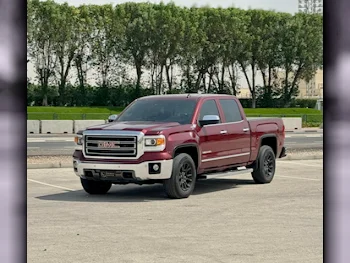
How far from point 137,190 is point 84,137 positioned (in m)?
1.83

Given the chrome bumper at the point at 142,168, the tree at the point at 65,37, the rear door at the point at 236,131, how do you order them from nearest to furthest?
1. the chrome bumper at the point at 142,168
2. the rear door at the point at 236,131
3. the tree at the point at 65,37

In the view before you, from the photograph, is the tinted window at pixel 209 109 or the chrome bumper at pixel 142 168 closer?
the chrome bumper at pixel 142 168

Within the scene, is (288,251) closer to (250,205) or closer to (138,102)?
(250,205)

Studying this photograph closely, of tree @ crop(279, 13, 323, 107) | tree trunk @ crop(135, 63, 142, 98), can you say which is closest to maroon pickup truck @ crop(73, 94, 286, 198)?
tree @ crop(279, 13, 323, 107)

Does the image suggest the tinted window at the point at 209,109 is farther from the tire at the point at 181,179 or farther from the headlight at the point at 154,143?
the headlight at the point at 154,143

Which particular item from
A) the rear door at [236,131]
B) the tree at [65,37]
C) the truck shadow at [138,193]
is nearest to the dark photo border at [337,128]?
the truck shadow at [138,193]

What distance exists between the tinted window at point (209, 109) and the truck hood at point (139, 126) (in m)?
0.75

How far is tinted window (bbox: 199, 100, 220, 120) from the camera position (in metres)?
12.0

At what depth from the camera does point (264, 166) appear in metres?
13.5

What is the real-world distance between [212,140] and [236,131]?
2.52 ft

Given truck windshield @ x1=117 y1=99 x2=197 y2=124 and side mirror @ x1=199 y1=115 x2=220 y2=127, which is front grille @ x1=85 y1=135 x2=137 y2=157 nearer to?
truck windshield @ x1=117 y1=99 x2=197 y2=124

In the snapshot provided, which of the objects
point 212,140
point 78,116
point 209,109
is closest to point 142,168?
point 212,140

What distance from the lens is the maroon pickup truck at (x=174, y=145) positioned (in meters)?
10.8

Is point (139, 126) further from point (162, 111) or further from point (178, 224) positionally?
point (178, 224)
